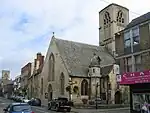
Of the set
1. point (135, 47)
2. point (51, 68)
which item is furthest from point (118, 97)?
point (135, 47)

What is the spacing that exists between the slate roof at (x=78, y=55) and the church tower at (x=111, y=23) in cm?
379

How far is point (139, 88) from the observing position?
86.1ft

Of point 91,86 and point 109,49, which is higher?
point 109,49

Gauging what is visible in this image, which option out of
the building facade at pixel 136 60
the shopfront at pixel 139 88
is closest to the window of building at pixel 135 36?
the building facade at pixel 136 60

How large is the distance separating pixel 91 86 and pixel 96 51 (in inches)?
508

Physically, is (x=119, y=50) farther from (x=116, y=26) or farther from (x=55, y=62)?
(x=116, y=26)

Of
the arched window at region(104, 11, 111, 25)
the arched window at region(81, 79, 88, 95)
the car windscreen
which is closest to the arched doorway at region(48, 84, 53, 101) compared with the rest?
the arched window at region(81, 79, 88, 95)

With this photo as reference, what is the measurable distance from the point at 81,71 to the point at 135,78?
34.4 metres

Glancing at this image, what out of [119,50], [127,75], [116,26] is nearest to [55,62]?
[116,26]

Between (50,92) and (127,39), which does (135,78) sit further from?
(50,92)

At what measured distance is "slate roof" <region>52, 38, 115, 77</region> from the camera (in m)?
60.0

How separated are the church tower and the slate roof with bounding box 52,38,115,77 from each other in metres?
3.79

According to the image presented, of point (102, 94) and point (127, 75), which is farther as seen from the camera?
point (102, 94)

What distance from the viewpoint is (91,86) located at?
59719 millimetres
